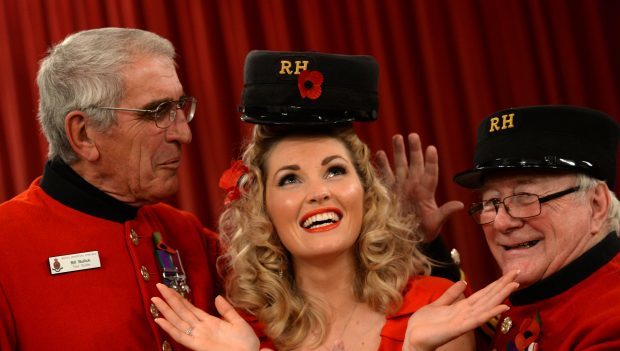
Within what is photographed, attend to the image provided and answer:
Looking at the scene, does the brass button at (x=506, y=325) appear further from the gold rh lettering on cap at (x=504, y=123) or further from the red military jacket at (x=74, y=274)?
the red military jacket at (x=74, y=274)

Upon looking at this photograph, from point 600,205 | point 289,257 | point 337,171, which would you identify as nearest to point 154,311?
point 289,257

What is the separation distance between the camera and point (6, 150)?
11.3 ft

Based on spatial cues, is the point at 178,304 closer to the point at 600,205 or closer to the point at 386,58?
the point at 600,205

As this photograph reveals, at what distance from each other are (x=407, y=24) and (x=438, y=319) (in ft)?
6.66

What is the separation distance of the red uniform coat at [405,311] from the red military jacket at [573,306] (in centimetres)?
26

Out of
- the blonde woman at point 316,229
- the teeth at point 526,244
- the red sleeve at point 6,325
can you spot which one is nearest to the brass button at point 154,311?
the blonde woman at point 316,229

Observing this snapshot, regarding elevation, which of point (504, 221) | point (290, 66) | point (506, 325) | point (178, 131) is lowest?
point (506, 325)

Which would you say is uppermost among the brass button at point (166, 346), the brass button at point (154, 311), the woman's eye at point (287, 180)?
the woman's eye at point (287, 180)

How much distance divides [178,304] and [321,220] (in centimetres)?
50

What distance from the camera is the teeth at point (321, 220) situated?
249 cm

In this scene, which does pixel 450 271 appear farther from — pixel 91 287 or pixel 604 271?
pixel 91 287

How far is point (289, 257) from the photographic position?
107 inches

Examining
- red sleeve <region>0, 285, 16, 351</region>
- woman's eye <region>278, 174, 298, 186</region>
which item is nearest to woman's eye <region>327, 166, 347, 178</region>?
woman's eye <region>278, 174, 298, 186</region>

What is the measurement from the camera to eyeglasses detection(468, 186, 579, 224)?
7.58ft
